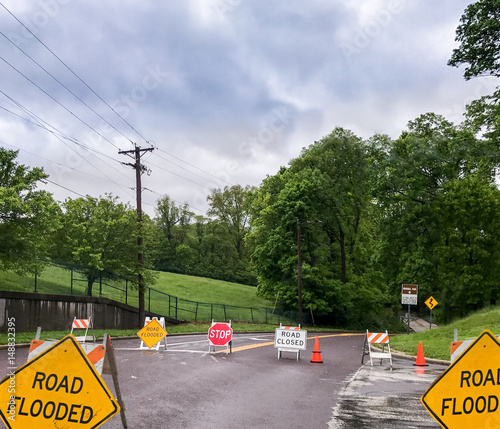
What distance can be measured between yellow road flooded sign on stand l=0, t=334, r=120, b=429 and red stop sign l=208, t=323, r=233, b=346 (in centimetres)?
1226

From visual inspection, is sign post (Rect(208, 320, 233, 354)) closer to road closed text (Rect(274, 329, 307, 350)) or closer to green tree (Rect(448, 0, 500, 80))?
road closed text (Rect(274, 329, 307, 350))

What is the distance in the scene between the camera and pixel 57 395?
4.76 metres

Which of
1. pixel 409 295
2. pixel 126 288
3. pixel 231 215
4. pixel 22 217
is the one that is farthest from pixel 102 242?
pixel 231 215

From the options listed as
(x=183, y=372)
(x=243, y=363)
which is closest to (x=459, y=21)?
(x=243, y=363)

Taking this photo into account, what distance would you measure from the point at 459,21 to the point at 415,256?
23.4 meters

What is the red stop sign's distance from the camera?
663 inches

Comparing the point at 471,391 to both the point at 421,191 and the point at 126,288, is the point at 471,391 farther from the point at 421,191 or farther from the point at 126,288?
the point at 421,191

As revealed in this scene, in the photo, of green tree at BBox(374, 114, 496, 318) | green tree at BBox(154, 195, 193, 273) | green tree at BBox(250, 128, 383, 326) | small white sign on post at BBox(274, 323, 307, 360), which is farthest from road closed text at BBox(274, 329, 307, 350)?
green tree at BBox(154, 195, 193, 273)

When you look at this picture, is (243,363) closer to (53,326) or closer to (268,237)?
(53,326)

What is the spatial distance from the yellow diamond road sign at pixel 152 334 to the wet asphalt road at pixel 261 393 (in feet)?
3.55

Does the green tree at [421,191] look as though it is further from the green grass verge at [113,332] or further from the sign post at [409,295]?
the green grass verge at [113,332]

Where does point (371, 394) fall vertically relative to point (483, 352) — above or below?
below

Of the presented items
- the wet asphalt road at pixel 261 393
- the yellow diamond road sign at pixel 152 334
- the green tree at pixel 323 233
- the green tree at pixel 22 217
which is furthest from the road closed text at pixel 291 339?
the green tree at pixel 323 233

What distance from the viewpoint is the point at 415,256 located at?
42094 millimetres
